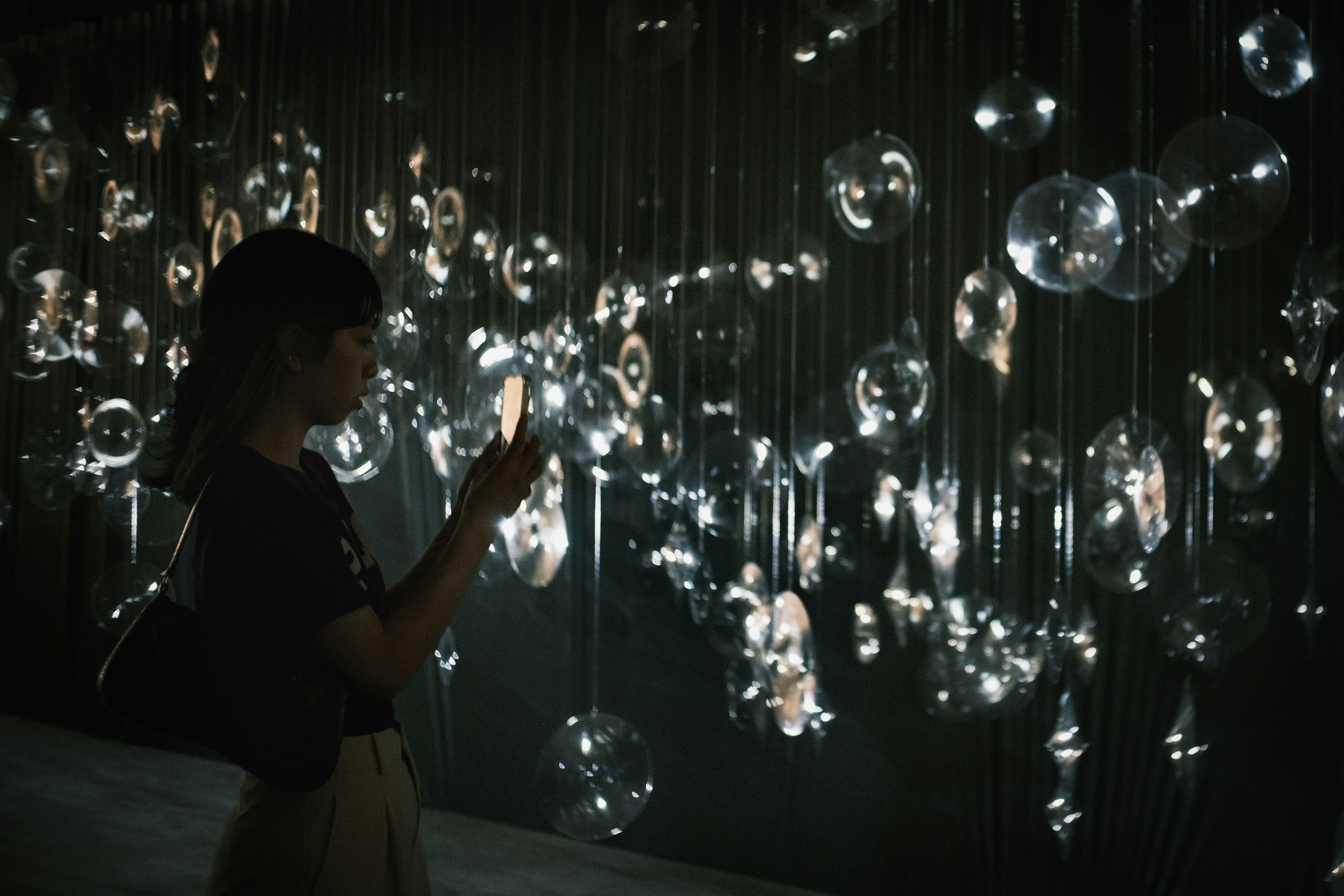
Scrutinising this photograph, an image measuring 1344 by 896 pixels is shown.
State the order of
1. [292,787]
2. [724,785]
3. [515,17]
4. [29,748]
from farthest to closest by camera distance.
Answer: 1. [29,748]
2. [515,17]
3. [724,785]
4. [292,787]

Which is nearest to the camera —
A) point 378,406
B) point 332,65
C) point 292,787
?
point 292,787

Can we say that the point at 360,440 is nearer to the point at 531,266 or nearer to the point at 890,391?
the point at 531,266

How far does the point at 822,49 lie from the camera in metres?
3.13

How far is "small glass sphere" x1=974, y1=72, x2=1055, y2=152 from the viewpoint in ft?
9.34

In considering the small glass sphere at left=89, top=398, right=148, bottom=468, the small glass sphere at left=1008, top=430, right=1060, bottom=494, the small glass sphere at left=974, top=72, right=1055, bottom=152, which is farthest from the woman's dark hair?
the small glass sphere at left=89, top=398, right=148, bottom=468

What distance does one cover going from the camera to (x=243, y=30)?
513 centimetres

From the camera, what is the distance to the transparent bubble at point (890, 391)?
2.74 meters

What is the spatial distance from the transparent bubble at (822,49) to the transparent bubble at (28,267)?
3.15 metres

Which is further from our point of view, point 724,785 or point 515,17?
point 515,17

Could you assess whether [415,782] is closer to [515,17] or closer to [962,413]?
[962,413]

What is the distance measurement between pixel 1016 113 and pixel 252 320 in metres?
2.29

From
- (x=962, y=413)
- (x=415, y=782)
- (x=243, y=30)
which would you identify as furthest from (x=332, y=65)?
(x=415, y=782)

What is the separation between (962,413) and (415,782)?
257cm

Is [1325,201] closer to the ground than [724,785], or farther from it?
farther from it
